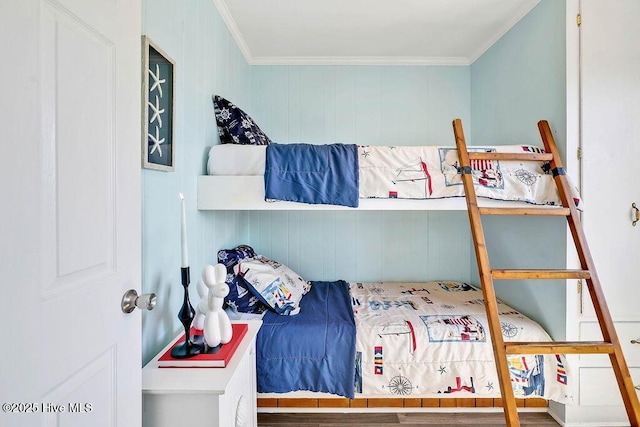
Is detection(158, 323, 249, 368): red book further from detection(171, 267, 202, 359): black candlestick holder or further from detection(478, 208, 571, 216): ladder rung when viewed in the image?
detection(478, 208, 571, 216): ladder rung

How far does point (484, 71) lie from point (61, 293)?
10.4 feet

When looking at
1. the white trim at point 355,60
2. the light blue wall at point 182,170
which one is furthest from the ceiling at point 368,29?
the light blue wall at point 182,170

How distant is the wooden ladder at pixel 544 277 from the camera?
1257 millimetres

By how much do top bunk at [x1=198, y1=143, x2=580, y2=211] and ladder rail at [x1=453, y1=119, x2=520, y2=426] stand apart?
0.18 ft

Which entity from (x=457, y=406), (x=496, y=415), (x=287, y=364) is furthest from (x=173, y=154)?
(x=496, y=415)

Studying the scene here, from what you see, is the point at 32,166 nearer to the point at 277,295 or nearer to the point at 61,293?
the point at 61,293

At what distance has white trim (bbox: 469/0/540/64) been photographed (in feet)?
6.63

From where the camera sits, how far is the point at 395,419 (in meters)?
1.75

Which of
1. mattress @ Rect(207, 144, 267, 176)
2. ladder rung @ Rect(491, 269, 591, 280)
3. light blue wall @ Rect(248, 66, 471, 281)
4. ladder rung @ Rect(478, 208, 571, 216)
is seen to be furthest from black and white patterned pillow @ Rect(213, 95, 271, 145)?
ladder rung @ Rect(491, 269, 591, 280)

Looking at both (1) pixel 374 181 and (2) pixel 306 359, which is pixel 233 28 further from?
(2) pixel 306 359

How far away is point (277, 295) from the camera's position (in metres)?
1.85

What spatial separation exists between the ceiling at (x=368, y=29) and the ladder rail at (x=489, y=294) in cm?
105

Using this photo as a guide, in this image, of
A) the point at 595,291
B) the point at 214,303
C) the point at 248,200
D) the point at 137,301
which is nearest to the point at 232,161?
the point at 248,200

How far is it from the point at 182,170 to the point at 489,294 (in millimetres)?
1603
